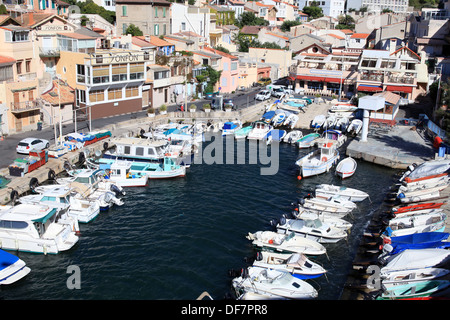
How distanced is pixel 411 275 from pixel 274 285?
19.5ft

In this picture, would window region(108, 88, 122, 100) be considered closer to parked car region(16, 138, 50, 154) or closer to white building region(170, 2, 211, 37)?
parked car region(16, 138, 50, 154)

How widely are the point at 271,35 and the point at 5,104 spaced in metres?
58.6

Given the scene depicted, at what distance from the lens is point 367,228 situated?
27.2 meters

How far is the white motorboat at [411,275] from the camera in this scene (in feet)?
64.5

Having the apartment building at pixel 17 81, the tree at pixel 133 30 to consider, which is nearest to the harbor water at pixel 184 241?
the apartment building at pixel 17 81

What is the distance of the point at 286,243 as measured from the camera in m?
23.8

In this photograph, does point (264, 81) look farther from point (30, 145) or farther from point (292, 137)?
point (30, 145)

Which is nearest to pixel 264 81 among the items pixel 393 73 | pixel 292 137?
pixel 393 73

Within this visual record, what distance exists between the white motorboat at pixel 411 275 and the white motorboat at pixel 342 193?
10.1m

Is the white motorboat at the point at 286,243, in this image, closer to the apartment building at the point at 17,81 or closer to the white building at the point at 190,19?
the apartment building at the point at 17,81

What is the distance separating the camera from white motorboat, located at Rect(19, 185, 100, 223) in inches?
1051
